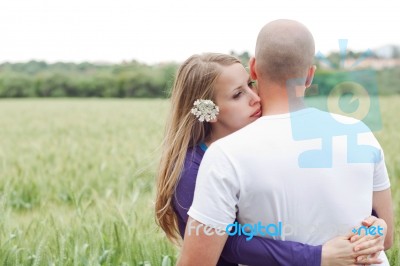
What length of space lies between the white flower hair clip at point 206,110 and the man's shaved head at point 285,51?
10.3 inches

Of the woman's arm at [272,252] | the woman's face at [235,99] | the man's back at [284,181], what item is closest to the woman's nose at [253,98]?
the woman's face at [235,99]

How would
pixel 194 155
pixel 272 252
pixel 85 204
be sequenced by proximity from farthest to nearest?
pixel 85 204
pixel 194 155
pixel 272 252

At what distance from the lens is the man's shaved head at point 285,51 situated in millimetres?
1575

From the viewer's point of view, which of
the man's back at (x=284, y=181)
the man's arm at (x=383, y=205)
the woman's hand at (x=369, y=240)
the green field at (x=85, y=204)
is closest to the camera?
the man's back at (x=284, y=181)

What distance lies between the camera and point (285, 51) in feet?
5.16

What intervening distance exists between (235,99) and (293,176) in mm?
382

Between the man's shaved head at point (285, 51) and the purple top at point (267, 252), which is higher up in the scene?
the man's shaved head at point (285, 51)

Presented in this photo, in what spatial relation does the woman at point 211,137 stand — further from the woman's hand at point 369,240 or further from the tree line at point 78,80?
the tree line at point 78,80

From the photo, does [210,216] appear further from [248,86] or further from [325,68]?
[325,68]

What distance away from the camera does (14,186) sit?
17.0 ft

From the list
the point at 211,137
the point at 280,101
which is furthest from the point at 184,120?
the point at 280,101

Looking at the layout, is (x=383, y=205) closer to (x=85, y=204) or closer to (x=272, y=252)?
(x=272, y=252)

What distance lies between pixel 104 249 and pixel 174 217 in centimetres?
92

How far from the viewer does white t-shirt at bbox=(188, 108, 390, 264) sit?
1531mm
